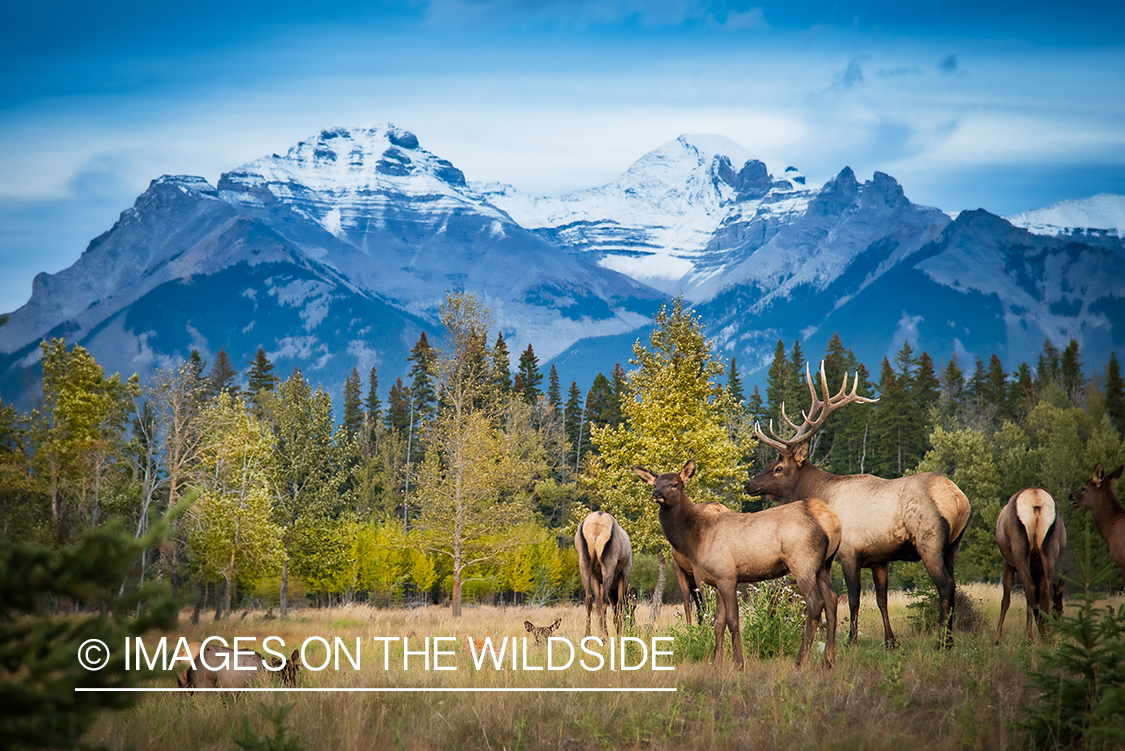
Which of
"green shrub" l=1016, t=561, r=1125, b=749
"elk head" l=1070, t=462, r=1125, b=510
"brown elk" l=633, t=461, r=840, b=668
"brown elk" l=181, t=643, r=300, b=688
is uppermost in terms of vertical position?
"elk head" l=1070, t=462, r=1125, b=510

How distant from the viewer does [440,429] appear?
31.3 m

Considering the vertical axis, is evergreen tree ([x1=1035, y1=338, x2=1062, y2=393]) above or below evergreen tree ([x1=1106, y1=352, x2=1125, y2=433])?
above

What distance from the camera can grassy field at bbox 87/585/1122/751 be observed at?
664 centimetres

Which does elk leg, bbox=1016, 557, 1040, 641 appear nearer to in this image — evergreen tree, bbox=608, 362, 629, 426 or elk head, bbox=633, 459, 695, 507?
elk head, bbox=633, 459, 695, 507

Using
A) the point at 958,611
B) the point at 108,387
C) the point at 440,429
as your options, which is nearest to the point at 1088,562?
the point at 958,611

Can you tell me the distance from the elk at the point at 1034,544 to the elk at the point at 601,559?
19.7 feet

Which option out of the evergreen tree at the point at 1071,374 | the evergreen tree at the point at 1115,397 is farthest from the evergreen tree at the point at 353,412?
the evergreen tree at the point at 1071,374

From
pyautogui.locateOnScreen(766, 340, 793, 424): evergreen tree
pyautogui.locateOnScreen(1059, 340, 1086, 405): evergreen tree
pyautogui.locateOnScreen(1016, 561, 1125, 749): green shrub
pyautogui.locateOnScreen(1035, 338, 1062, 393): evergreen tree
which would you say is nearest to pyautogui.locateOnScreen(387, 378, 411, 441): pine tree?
pyautogui.locateOnScreen(766, 340, 793, 424): evergreen tree

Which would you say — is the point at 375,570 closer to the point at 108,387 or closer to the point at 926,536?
the point at 108,387

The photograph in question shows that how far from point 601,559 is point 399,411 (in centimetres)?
7065

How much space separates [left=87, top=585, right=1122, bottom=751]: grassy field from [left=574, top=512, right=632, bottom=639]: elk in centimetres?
500

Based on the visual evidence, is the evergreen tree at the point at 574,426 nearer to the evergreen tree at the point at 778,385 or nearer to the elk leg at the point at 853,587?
the evergreen tree at the point at 778,385

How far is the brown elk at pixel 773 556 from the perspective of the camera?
9281mm

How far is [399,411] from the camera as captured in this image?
83188mm
